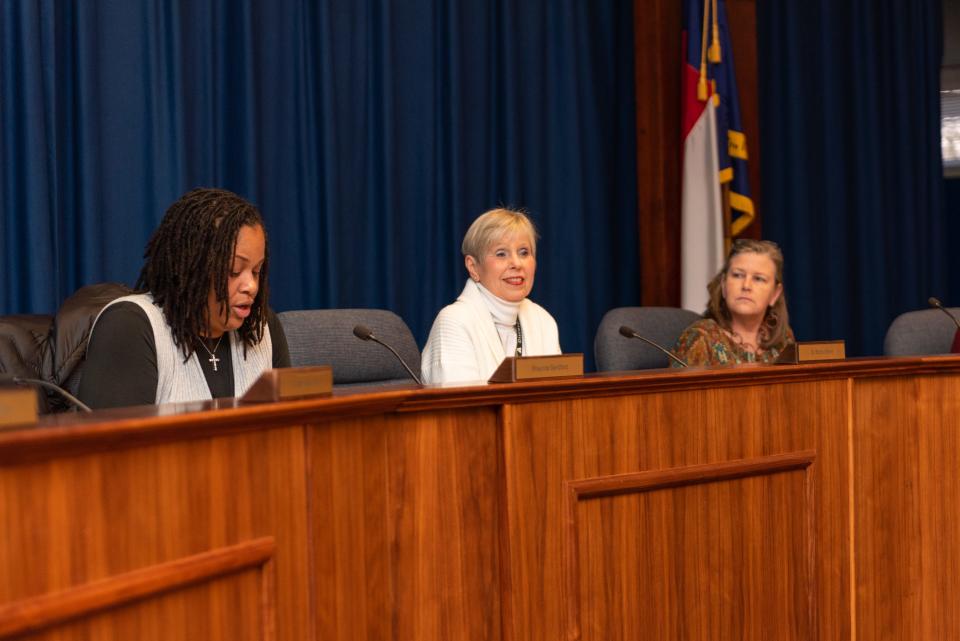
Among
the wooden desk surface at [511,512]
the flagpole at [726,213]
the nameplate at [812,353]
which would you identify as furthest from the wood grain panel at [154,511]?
the flagpole at [726,213]

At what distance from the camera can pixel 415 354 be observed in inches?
112

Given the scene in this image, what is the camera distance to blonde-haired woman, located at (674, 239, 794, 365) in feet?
10.1

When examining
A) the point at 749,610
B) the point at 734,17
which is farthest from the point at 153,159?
the point at 734,17

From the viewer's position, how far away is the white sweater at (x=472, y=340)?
2.61 m

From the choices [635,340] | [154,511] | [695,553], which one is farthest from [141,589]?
[635,340]

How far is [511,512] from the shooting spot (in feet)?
5.43

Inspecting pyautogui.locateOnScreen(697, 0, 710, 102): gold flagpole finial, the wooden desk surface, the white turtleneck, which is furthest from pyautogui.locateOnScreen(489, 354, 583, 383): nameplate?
pyautogui.locateOnScreen(697, 0, 710, 102): gold flagpole finial

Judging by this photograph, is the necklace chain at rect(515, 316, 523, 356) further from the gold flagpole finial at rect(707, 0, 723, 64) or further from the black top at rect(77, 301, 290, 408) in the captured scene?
the gold flagpole finial at rect(707, 0, 723, 64)

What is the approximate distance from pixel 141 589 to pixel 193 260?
0.93m

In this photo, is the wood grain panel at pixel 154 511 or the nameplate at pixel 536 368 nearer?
the wood grain panel at pixel 154 511

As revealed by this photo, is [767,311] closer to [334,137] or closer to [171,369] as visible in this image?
[334,137]

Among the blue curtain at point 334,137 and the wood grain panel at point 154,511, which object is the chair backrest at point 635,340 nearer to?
the blue curtain at point 334,137

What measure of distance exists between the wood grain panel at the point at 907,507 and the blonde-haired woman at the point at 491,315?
35.6 inches

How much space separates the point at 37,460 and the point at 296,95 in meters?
2.71
